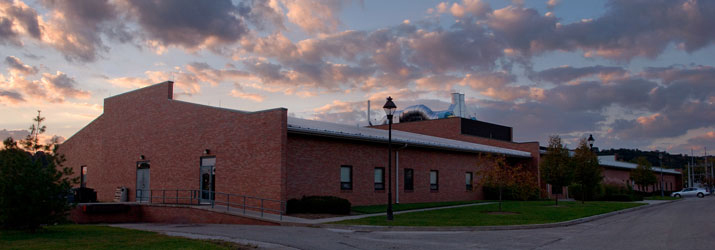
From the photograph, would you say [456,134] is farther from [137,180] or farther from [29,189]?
[29,189]

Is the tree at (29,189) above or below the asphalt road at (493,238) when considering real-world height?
above

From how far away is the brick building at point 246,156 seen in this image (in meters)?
25.2

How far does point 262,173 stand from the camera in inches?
977

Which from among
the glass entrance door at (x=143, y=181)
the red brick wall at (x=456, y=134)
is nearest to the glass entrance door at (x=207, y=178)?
the glass entrance door at (x=143, y=181)

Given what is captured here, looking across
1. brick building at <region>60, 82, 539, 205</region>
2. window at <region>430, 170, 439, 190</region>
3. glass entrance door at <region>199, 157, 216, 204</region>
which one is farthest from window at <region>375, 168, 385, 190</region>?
glass entrance door at <region>199, 157, 216, 204</region>

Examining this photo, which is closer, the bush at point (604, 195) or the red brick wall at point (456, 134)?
the bush at point (604, 195)

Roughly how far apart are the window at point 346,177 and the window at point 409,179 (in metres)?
5.03

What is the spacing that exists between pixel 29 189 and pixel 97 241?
4698 mm

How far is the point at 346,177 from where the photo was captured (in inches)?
1117

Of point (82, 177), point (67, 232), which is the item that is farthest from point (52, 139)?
point (82, 177)

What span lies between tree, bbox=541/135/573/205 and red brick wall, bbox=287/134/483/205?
170 inches

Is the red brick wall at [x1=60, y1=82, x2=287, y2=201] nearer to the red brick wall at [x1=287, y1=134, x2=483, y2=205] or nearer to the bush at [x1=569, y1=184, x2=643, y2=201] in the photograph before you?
the red brick wall at [x1=287, y1=134, x2=483, y2=205]

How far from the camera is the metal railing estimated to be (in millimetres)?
23812

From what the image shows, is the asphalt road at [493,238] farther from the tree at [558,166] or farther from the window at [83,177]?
the window at [83,177]
